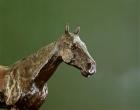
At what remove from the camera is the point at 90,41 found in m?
1.55

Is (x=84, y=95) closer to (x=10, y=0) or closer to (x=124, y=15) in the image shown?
(x=124, y=15)

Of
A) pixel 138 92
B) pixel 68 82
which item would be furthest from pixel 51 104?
pixel 138 92

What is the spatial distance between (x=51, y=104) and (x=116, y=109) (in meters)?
0.31

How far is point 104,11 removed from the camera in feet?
5.13

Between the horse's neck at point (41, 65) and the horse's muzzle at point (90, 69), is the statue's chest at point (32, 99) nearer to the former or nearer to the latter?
the horse's neck at point (41, 65)

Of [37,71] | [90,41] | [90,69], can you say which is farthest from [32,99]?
[90,41]

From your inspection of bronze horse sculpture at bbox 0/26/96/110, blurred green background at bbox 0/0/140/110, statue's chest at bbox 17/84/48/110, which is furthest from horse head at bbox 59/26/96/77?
blurred green background at bbox 0/0/140/110

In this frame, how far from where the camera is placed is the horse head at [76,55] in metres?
0.81

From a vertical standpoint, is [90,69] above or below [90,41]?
below

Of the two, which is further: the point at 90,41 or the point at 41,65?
the point at 90,41

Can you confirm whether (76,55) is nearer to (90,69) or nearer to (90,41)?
(90,69)

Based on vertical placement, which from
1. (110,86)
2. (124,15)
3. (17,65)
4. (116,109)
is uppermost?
(124,15)

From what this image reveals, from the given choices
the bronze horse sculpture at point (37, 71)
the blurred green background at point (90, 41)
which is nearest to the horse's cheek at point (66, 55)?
the bronze horse sculpture at point (37, 71)

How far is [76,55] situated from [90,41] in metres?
0.73
